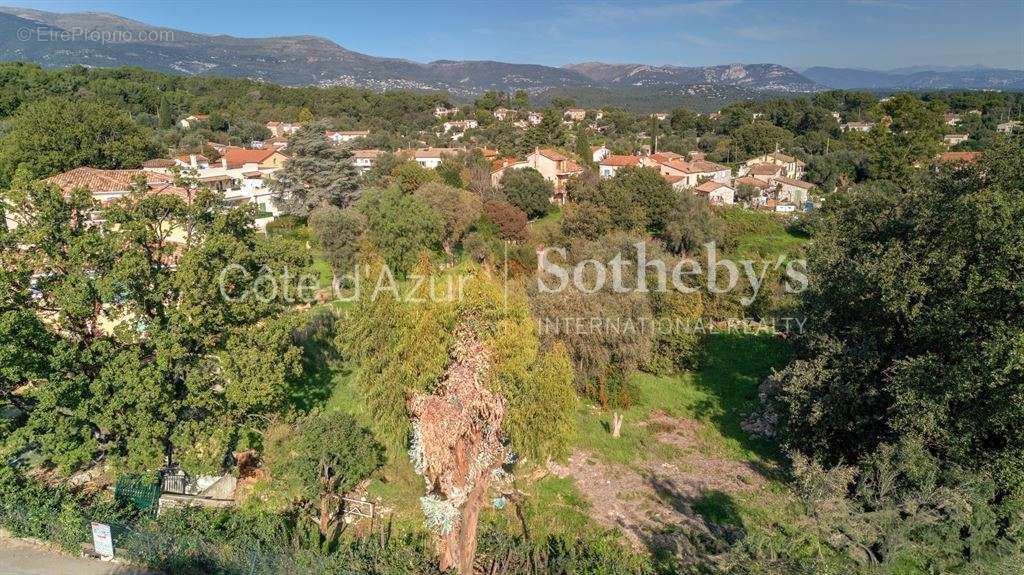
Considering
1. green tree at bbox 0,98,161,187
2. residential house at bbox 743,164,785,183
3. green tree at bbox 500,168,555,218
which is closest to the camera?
green tree at bbox 0,98,161,187

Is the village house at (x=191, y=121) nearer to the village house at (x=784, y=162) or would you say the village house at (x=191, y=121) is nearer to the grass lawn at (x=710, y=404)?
the village house at (x=784, y=162)

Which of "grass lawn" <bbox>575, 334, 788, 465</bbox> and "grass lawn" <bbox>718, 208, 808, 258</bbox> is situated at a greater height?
"grass lawn" <bbox>718, 208, 808, 258</bbox>

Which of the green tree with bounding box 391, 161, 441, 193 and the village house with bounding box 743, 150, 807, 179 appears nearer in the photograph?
the green tree with bounding box 391, 161, 441, 193

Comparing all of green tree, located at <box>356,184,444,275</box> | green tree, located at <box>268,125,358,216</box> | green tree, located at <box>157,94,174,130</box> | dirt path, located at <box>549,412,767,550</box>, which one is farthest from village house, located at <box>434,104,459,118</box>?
dirt path, located at <box>549,412,767,550</box>

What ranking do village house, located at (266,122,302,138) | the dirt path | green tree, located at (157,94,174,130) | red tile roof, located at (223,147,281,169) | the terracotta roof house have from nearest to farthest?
the dirt path → the terracotta roof house → red tile roof, located at (223,147,281,169) → green tree, located at (157,94,174,130) → village house, located at (266,122,302,138)

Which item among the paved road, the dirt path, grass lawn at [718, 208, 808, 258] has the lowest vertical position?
the dirt path

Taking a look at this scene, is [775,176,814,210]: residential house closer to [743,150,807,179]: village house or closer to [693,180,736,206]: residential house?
[693,180,736,206]: residential house

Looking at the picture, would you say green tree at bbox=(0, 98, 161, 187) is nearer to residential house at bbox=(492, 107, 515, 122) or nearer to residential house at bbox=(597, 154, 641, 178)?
residential house at bbox=(597, 154, 641, 178)

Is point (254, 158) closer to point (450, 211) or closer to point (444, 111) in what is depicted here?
point (450, 211)
